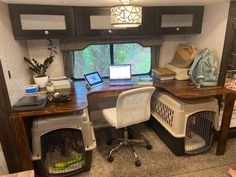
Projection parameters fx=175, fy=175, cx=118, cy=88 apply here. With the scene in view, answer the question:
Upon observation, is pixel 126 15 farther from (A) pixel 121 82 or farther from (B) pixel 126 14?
(A) pixel 121 82

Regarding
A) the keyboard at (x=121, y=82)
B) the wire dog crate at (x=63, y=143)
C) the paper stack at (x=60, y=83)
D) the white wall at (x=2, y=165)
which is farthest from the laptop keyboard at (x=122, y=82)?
the white wall at (x=2, y=165)

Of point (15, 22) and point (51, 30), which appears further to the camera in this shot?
point (51, 30)

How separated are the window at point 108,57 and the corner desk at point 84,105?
303 millimetres

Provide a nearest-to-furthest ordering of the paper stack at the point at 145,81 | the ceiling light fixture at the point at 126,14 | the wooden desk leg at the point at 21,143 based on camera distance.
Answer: the ceiling light fixture at the point at 126,14
the wooden desk leg at the point at 21,143
the paper stack at the point at 145,81

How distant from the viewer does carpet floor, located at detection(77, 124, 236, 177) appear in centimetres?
197

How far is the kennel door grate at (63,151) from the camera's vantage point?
1884 mm

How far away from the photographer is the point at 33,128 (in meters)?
1.74

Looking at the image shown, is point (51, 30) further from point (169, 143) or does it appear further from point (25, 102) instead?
point (169, 143)

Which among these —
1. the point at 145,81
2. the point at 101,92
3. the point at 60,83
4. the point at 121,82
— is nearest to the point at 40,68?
the point at 60,83

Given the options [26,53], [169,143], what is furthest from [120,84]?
[26,53]

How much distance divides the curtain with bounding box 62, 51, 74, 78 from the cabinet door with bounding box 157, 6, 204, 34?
4.33 ft

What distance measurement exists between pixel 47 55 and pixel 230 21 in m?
2.39

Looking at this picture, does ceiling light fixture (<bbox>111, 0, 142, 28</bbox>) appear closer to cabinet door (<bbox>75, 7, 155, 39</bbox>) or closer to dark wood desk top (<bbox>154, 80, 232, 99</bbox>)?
cabinet door (<bbox>75, 7, 155, 39</bbox>)

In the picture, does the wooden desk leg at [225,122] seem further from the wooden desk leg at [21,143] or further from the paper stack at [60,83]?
the wooden desk leg at [21,143]
